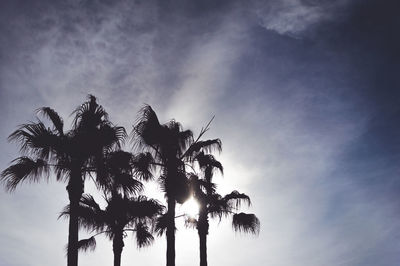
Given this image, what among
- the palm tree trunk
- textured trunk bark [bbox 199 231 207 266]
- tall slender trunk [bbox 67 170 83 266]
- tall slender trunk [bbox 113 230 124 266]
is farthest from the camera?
textured trunk bark [bbox 199 231 207 266]

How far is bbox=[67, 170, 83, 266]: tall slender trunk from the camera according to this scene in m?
12.4

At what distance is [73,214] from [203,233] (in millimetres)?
7850

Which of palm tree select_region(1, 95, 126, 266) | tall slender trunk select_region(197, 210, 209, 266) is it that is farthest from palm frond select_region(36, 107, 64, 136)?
tall slender trunk select_region(197, 210, 209, 266)

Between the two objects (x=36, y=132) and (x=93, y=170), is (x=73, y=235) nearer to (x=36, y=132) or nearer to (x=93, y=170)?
(x=93, y=170)

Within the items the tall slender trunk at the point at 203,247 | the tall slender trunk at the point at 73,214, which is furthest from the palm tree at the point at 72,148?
the tall slender trunk at the point at 203,247

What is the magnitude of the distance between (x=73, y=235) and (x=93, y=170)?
2.79 meters

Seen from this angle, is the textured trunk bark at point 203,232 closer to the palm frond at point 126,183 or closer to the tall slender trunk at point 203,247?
the tall slender trunk at point 203,247

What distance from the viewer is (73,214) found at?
1310 cm

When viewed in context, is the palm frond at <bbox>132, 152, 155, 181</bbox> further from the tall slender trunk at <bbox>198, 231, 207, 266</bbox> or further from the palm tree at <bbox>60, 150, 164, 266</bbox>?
the tall slender trunk at <bbox>198, 231, 207, 266</bbox>

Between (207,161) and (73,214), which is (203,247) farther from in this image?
(73,214)

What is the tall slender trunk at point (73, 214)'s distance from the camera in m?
12.4

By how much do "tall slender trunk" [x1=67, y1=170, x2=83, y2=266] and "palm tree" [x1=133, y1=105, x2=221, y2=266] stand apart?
12.0ft

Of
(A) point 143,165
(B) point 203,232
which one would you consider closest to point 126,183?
(A) point 143,165

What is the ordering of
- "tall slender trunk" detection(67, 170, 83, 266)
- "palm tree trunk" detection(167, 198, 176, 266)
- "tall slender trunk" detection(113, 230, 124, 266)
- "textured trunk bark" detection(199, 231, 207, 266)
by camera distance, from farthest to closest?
"textured trunk bark" detection(199, 231, 207, 266) < "tall slender trunk" detection(113, 230, 124, 266) < "palm tree trunk" detection(167, 198, 176, 266) < "tall slender trunk" detection(67, 170, 83, 266)
